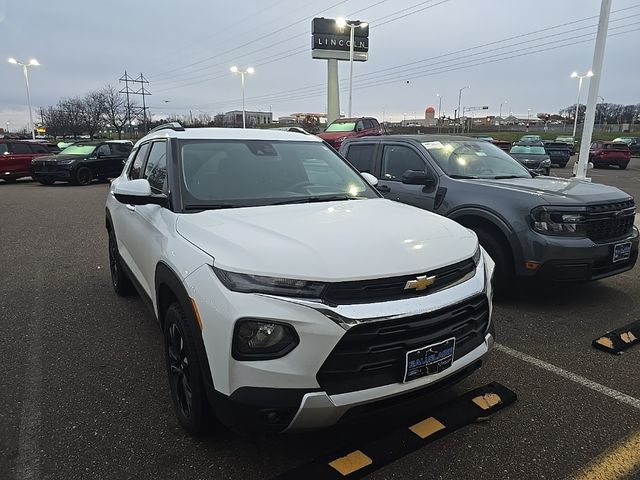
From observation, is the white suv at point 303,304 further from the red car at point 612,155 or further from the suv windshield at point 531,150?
the red car at point 612,155

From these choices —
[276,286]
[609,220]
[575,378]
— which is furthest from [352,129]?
[276,286]

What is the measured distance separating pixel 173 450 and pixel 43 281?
4063 mm

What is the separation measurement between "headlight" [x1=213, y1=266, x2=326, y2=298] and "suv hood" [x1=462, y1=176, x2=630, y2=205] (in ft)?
10.9

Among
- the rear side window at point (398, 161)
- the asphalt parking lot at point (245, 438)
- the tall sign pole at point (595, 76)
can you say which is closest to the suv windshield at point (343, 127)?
the tall sign pole at point (595, 76)

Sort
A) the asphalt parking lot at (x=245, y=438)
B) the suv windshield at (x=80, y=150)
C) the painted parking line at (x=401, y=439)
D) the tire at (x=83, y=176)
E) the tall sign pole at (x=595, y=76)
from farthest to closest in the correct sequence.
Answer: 1. the suv windshield at (x=80, y=150)
2. the tire at (x=83, y=176)
3. the tall sign pole at (x=595, y=76)
4. the asphalt parking lot at (x=245, y=438)
5. the painted parking line at (x=401, y=439)

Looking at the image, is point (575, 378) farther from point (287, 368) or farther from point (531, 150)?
point (531, 150)

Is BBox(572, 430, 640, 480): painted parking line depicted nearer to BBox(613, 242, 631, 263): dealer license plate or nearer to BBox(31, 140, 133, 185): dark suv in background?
BBox(613, 242, 631, 263): dealer license plate

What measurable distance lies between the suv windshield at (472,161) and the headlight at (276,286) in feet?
12.8

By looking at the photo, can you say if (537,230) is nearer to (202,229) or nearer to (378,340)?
(378,340)

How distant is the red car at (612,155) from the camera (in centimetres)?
2725

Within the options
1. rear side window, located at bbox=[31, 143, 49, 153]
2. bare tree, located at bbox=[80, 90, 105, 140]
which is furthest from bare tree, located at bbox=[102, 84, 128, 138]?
rear side window, located at bbox=[31, 143, 49, 153]

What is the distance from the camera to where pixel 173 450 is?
8.42ft

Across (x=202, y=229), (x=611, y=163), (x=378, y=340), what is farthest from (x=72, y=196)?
(x=611, y=163)

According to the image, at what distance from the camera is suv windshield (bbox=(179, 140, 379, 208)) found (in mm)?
3193
